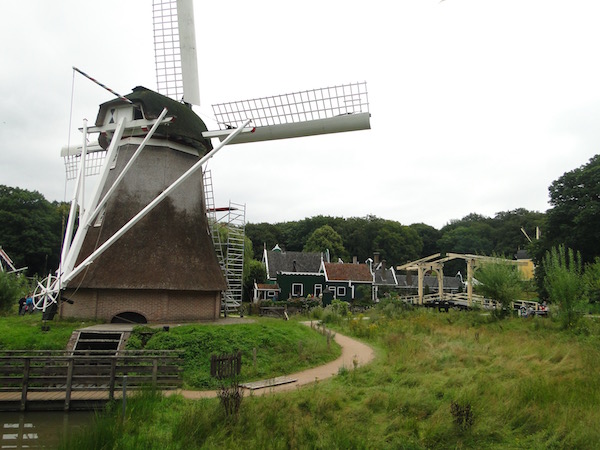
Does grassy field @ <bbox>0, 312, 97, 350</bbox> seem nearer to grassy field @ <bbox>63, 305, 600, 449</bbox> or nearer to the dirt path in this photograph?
the dirt path

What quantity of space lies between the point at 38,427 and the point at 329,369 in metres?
7.25

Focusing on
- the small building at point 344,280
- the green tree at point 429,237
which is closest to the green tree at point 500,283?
the small building at point 344,280

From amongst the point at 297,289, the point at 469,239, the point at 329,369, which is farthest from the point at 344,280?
the point at 469,239

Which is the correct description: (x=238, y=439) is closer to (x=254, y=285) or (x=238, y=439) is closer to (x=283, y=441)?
(x=283, y=441)

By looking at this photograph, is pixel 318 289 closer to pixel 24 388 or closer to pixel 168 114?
pixel 168 114

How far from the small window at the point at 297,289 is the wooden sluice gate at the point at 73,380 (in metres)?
32.3

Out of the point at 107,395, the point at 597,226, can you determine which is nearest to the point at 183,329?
the point at 107,395

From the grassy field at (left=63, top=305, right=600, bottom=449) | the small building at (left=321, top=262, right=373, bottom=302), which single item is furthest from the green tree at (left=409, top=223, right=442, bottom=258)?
the grassy field at (left=63, top=305, right=600, bottom=449)

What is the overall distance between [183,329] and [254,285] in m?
30.2

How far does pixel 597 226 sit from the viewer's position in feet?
103

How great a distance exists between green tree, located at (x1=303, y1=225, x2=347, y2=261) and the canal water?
57.1 metres

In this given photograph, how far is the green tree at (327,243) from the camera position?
220ft

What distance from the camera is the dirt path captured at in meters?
10.6

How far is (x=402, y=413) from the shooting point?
8562mm
